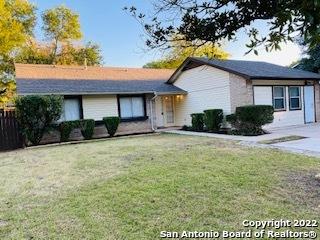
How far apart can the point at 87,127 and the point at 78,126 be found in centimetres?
50

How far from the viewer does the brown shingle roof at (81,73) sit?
19.0m

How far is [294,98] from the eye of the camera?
18531 millimetres

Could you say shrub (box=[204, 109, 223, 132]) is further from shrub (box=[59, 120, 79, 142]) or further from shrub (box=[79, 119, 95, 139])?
shrub (box=[59, 120, 79, 142])

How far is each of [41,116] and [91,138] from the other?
3.38m

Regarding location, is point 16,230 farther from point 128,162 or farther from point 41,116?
point 41,116

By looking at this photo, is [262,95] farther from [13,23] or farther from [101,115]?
[13,23]

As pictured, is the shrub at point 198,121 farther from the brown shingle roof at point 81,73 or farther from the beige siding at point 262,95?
the brown shingle roof at point 81,73

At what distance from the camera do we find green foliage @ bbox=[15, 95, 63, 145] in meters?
14.2

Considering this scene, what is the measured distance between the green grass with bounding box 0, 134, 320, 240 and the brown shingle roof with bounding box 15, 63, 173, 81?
11.1 metres

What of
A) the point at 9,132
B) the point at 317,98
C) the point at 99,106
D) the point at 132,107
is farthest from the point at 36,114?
the point at 317,98

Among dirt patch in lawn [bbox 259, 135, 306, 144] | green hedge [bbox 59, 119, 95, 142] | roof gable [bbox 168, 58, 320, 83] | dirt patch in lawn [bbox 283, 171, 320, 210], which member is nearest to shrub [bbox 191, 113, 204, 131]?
roof gable [bbox 168, 58, 320, 83]

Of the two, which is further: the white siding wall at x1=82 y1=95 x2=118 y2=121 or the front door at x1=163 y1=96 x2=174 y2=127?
the front door at x1=163 y1=96 x2=174 y2=127

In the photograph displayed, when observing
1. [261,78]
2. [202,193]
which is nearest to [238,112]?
[261,78]

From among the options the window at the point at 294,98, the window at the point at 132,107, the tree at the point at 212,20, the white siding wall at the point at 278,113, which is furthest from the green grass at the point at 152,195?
the window at the point at 132,107
